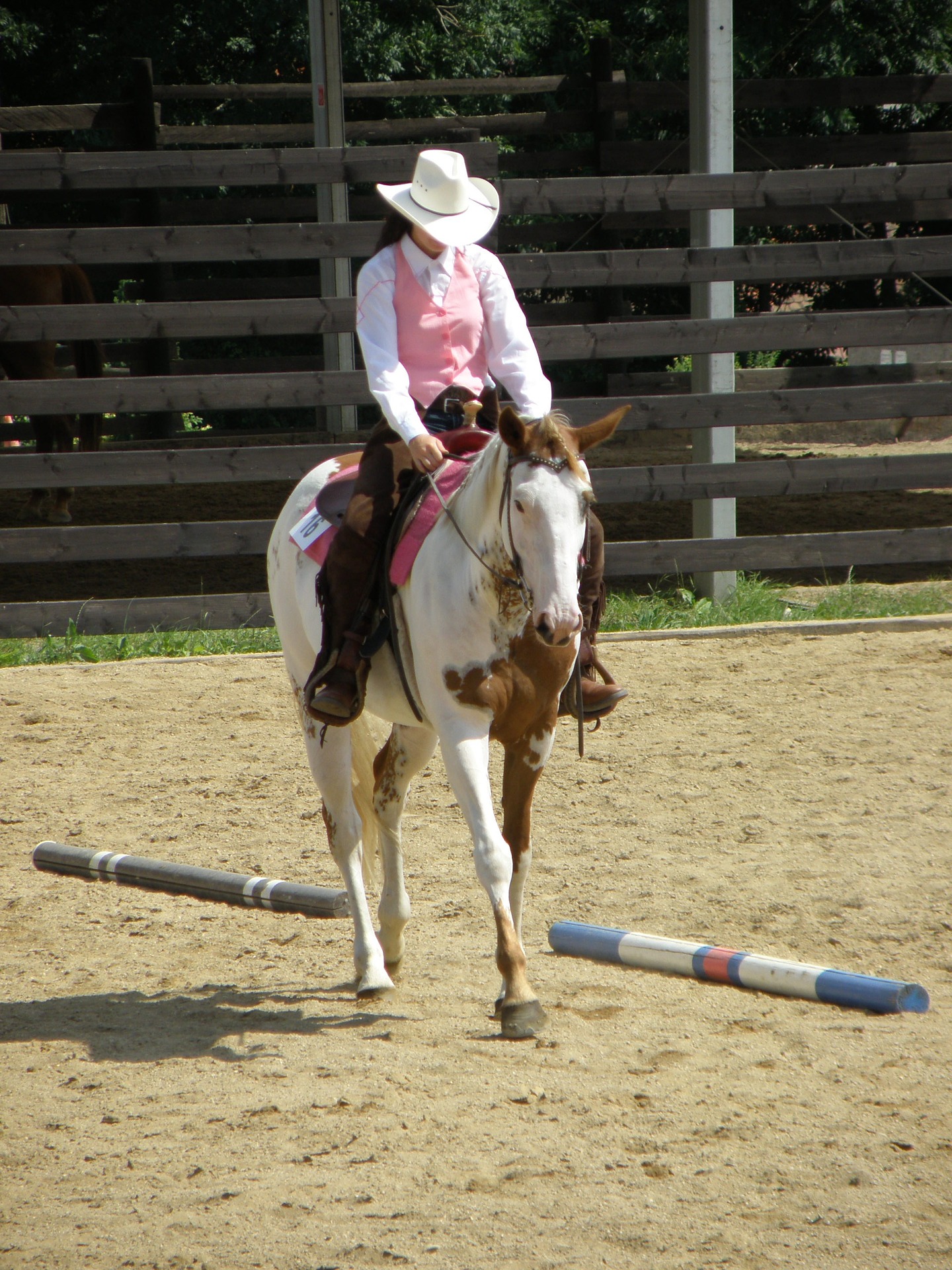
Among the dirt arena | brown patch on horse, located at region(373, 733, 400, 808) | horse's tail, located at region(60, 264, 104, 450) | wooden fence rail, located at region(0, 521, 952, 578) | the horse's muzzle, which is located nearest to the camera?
the dirt arena

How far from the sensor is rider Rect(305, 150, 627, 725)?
3891 mm

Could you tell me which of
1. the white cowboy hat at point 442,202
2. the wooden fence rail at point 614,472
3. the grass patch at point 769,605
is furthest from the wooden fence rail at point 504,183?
the white cowboy hat at point 442,202

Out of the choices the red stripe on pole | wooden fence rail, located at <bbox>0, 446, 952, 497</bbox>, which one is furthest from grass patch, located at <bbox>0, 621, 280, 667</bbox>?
the red stripe on pole

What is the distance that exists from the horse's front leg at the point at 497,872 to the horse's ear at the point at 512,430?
0.80 m

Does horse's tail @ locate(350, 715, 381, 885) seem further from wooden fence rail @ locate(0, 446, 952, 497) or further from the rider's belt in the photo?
wooden fence rail @ locate(0, 446, 952, 497)

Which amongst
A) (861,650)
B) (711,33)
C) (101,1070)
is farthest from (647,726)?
(711,33)

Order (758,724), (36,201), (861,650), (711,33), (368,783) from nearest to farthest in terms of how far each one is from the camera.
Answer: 1. (368,783)
2. (758,724)
3. (861,650)
4. (711,33)
5. (36,201)

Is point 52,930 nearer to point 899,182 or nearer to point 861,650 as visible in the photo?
point 861,650

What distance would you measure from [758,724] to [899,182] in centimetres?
391

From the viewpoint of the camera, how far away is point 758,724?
629cm

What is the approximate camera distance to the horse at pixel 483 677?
330 cm

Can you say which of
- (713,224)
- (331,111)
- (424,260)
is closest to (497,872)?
(424,260)

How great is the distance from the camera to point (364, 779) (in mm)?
4395

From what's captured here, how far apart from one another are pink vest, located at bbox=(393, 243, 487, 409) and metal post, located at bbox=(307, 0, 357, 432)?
6.82 metres
